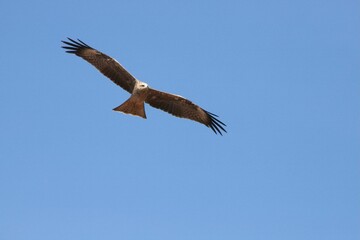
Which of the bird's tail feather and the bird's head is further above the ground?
the bird's head

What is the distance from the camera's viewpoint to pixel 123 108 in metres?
11.1

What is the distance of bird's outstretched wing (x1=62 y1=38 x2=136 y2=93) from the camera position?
11938mm

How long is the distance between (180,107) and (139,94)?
5.56ft

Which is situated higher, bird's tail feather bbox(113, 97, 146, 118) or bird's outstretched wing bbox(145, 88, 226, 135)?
bird's outstretched wing bbox(145, 88, 226, 135)

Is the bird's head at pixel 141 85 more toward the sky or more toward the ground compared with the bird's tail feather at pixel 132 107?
more toward the sky

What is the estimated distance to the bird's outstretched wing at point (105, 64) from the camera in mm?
11938

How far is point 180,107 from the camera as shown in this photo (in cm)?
1267

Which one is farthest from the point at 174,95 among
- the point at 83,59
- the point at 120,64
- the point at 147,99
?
the point at 83,59

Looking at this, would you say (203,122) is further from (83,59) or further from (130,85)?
(83,59)

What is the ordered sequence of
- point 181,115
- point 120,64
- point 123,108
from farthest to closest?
point 181,115
point 120,64
point 123,108

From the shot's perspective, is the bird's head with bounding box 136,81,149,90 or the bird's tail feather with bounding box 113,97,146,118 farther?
the bird's head with bounding box 136,81,149,90

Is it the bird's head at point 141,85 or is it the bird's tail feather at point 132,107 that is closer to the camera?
the bird's tail feather at point 132,107

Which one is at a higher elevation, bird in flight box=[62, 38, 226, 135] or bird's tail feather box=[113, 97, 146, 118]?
bird in flight box=[62, 38, 226, 135]

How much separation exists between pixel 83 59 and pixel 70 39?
0.64 meters
